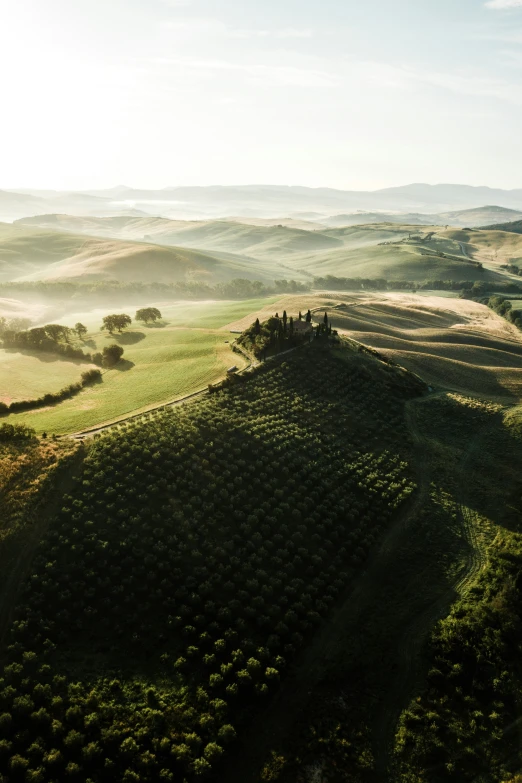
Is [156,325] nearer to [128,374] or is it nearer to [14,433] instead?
[128,374]

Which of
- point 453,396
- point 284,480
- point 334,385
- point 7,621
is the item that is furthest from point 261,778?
point 453,396

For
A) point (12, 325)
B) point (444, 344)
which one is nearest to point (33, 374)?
point (12, 325)

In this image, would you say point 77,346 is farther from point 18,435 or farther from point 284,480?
point 284,480

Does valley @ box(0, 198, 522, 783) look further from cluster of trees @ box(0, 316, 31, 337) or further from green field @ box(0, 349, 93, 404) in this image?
cluster of trees @ box(0, 316, 31, 337)

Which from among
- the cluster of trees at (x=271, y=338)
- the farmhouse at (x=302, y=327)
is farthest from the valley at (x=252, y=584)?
the farmhouse at (x=302, y=327)

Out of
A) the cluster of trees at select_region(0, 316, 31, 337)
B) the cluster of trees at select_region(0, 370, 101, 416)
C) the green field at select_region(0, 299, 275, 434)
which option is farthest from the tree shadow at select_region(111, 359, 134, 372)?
the cluster of trees at select_region(0, 316, 31, 337)

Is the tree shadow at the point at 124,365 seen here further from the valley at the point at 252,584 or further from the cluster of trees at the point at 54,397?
the valley at the point at 252,584
